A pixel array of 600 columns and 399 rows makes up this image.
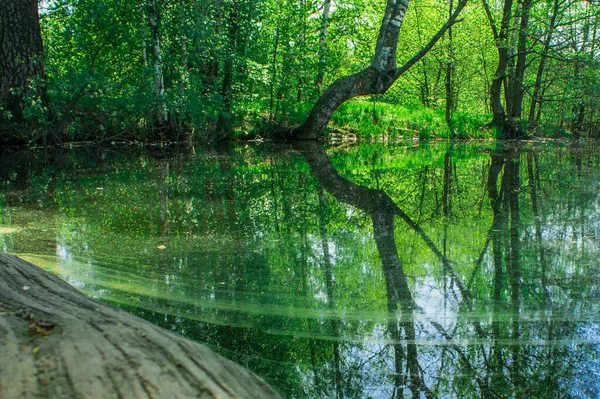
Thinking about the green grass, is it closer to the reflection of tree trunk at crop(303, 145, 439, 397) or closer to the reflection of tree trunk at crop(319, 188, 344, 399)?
the reflection of tree trunk at crop(303, 145, 439, 397)

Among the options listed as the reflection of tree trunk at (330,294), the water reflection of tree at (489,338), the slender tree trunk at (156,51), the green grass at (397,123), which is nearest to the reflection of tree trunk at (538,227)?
the water reflection of tree at (489,338)

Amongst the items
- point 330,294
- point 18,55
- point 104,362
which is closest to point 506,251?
point 330,294

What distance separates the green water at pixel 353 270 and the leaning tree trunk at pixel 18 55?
4.47m

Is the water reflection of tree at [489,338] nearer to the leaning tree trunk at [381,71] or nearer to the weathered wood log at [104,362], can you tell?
the weathered wood log at [104,362]

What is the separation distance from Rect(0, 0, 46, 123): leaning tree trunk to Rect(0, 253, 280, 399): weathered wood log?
29.3 ft

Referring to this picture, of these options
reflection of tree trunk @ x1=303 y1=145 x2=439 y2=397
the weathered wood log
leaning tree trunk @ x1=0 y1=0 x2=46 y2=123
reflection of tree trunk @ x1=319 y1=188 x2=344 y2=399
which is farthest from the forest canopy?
the weathered wood log

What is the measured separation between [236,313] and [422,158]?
266 inches

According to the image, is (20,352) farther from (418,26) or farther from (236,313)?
(418,26)

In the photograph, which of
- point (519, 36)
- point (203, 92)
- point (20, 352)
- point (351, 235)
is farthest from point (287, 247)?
point (519, 36)

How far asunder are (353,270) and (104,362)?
5.87ft

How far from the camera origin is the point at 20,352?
3.31 ft

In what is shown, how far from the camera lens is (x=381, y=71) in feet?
34.6

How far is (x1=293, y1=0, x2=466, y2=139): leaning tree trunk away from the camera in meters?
9.87

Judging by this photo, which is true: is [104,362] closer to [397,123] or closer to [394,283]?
[394,283]
